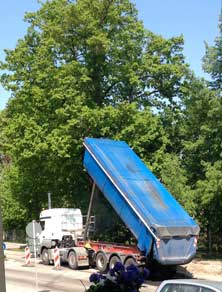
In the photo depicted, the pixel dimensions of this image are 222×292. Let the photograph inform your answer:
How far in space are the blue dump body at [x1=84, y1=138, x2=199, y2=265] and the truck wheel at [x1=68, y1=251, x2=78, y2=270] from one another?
4035mm

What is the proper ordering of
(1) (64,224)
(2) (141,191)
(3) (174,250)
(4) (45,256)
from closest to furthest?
(3) (174,250) → (2) (141,191) → (1) (64,224) → (4) (45,256)

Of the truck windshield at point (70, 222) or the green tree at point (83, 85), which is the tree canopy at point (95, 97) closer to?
the green tree at point (83, 85)

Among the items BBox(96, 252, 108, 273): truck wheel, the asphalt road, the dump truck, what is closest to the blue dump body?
the dump truck

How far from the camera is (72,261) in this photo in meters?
25.3

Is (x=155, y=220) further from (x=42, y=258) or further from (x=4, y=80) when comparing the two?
(x=4, y=80)

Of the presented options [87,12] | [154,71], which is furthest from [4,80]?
[154,71]

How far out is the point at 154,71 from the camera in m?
31.8

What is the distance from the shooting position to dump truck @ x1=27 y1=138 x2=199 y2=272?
65.8 ft

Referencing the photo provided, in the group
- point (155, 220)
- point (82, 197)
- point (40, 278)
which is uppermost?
point (82, 197)

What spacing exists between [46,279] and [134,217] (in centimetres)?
447

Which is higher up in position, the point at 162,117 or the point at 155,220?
the point at 162,117

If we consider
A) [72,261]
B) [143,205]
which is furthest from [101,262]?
[143,205]

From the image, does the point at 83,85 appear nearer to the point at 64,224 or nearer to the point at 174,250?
the point at 64,224

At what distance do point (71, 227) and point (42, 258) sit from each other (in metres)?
2.53
